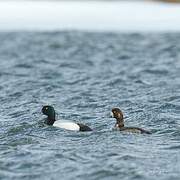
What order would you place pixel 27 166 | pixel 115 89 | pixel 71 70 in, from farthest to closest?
pixel 71 70 < pixel 115 89 < pixel 27 166

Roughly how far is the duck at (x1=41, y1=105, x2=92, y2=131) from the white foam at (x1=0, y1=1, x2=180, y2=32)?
38.7 feet

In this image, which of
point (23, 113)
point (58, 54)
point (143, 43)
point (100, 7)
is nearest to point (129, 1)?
point (100, 7)

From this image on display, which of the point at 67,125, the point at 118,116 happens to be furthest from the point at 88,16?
the point at 67,125

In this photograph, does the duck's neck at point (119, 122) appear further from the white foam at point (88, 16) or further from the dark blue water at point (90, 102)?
the white foam at point (88, 16)

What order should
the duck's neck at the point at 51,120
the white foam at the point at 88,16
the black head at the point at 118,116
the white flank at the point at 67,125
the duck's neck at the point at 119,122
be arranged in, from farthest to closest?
1. the white foam at the point at 88,16
2. the duck's neck at the point at 51,120
3. the black head at the point at 118,116
4. the duck's neck at the point at 119,122
5. the white flank at the point at 67,125

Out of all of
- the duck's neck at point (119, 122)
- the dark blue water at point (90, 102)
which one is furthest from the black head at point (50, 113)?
the duck's neck at point (119, 122)

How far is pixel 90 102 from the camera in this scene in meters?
15.8

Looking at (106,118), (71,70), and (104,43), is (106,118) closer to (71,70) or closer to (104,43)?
(71,70)

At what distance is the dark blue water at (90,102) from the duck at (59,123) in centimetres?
18

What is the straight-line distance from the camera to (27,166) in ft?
34.9

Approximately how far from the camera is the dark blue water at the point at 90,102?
1065 centimetres

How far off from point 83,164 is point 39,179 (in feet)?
2.93

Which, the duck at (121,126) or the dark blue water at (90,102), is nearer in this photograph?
the dark blue water at (90,102)

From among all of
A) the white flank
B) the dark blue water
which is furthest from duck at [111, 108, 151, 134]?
the white flank
